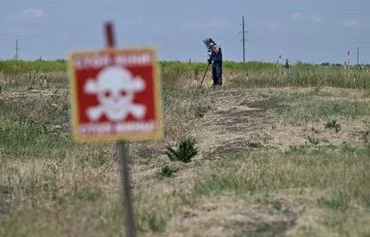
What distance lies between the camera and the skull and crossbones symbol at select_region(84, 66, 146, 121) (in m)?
4.90

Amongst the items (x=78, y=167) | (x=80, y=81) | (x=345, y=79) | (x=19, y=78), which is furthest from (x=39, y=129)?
(x=19, y=78)

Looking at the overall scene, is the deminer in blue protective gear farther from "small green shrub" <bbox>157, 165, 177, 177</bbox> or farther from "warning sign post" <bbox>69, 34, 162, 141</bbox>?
"warning sign post" <bbox>69, 34, 162, 141</bbox>

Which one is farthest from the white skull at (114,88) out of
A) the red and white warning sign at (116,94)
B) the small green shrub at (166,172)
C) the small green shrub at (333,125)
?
the small green shrub at (333,125)

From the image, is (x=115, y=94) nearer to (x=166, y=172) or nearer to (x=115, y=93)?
(x=115, y=93)

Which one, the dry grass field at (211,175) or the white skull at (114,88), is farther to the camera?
the dry grass field at (211,175)

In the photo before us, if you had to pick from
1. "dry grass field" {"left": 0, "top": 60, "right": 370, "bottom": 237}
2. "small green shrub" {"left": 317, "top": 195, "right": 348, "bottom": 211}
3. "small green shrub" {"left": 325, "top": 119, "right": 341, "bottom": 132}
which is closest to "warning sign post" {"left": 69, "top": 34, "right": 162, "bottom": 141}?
"dry grass field" {"left": 0, "top": 60, "right": 370, "bottom": 237}

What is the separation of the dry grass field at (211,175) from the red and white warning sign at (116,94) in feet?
5.32

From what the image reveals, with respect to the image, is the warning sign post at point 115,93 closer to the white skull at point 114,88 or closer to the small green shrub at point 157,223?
the white skull at point 114,88

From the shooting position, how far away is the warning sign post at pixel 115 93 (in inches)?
192

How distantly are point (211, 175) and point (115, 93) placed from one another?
3.92 metres

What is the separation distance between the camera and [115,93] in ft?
16.2

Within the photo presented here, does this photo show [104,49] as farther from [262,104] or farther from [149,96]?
[262,104]

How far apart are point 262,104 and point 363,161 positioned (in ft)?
29.3

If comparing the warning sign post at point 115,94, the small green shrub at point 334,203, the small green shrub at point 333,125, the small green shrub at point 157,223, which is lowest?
the small green shrub at point 157,223
